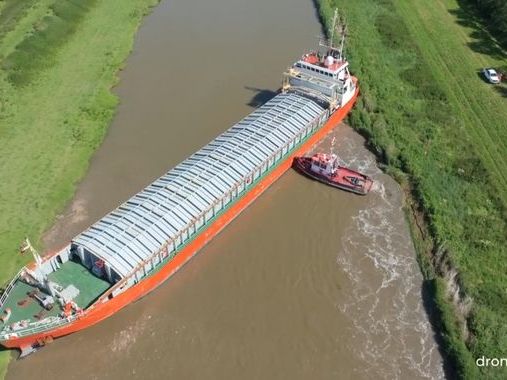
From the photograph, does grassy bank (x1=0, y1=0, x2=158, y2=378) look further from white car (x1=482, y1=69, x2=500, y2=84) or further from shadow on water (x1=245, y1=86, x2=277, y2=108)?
white car (x1=482, y1=69, x2=500, y2=84)

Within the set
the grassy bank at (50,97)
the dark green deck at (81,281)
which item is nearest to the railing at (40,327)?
the dark green deck at (81,281)

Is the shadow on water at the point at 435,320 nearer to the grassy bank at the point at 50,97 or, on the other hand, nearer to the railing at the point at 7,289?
the railing at the point at 7,289

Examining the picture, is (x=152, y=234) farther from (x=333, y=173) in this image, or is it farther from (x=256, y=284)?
(x=333, y=173)

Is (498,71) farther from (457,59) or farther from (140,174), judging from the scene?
(140,174)

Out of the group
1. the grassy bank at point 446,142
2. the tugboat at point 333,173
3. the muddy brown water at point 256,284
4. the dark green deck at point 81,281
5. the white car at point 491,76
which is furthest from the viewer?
the white car at point 491,76

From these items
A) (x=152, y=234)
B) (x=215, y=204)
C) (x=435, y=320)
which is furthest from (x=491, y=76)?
(x=152, y=234)

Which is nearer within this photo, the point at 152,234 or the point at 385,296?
the point at 152,234

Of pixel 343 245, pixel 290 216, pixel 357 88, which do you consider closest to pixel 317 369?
pixel 343 245
